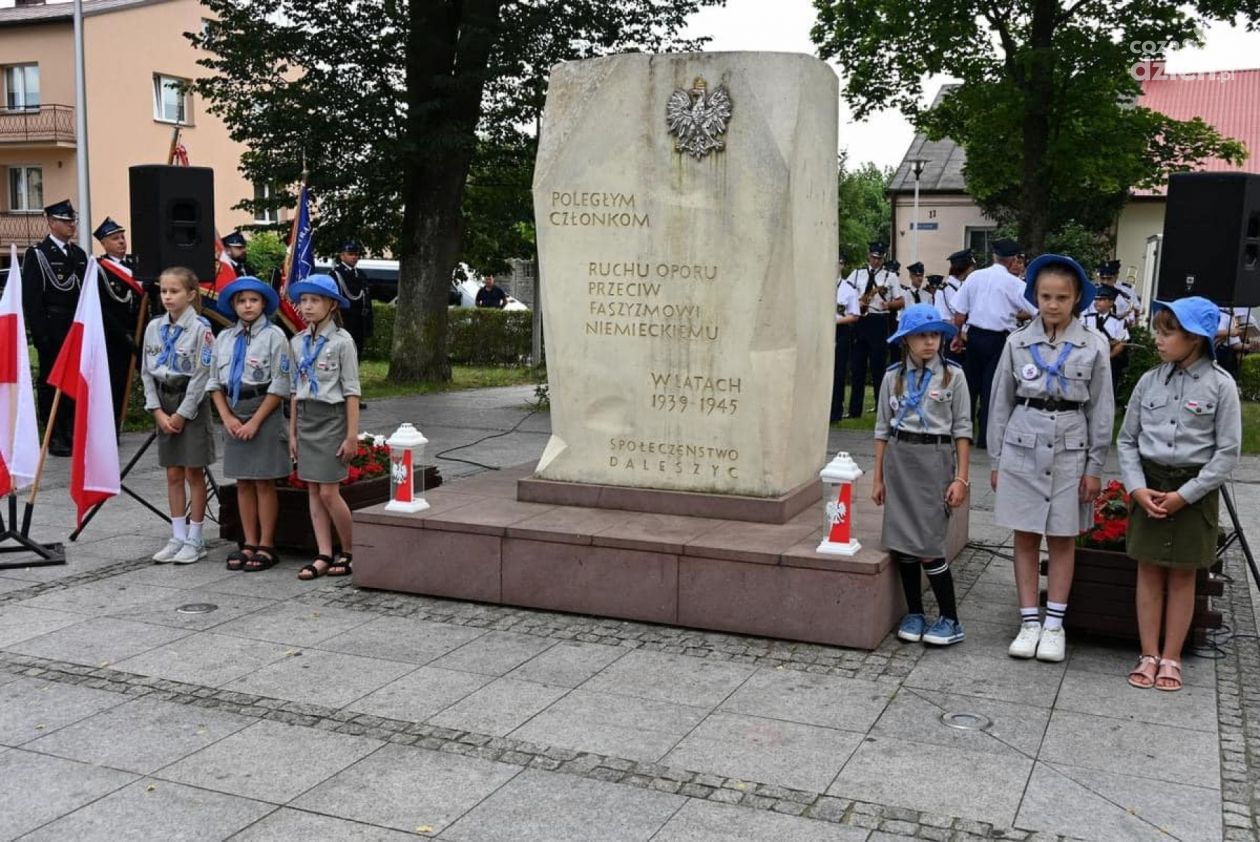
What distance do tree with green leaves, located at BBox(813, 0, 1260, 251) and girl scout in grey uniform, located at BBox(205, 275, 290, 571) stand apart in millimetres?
16739

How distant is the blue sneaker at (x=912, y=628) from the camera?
6113mm

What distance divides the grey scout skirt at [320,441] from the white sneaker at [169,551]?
3.85ft

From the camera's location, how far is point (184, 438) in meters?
7.61

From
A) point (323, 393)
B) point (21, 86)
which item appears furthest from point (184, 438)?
point (21, 86)

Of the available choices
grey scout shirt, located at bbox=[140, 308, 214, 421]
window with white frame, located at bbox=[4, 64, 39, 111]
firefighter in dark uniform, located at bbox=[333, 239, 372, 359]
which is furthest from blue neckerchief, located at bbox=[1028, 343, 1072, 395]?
window with white frame, located at bbox=[4, 64, 39, 111]

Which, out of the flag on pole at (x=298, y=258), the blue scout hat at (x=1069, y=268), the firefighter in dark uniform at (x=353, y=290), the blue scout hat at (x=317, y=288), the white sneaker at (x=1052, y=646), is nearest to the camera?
the blue scout hat at (x=1069, y=268)

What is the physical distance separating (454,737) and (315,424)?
2840mm

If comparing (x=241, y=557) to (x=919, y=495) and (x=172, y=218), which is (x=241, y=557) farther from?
(x=919, y=495)

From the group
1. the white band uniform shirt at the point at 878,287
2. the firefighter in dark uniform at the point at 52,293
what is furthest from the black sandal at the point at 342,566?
the white band uniform shirt at the point at 878,287

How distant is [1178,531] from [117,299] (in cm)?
1035

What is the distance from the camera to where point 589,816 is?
13.6 ft

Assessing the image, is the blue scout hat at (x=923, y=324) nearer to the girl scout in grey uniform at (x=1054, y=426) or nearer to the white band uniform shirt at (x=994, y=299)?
the girl scout in grey uniform at (x=1054, y=426)

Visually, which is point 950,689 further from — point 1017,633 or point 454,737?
point 454,737

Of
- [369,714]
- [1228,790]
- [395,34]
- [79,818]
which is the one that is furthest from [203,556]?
[395,34]
